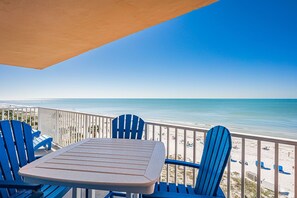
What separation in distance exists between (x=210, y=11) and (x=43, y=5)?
27.8 feet

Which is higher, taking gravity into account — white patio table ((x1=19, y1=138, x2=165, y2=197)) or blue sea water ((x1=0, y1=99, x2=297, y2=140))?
white patio table ((x1=19, y1=138, x2=165, y2=197))

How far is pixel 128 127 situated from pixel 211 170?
149cm

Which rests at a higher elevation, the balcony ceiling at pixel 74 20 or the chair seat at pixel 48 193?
the balcony ceiling at pixel 74 20

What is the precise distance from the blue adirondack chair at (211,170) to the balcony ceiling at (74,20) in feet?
4.76

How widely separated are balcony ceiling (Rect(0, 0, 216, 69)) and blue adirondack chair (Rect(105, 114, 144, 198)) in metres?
1.34

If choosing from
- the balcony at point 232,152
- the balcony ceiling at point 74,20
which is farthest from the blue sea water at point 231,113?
the balcony ceiling at point 74,20

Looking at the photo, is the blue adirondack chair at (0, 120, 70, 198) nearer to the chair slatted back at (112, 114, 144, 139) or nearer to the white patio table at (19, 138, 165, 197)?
the white patio table at (19, 138, 165, 197)

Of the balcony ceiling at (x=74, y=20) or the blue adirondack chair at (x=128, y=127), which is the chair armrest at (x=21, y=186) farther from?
the balcony ceiling at (x=74, y=20)

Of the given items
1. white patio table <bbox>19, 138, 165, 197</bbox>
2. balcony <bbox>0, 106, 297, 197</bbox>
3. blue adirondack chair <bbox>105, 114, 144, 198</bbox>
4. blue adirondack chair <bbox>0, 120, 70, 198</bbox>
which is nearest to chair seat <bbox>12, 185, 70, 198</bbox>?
blue adirondack chair <bbox>0, 120, 70, 198</bbox>

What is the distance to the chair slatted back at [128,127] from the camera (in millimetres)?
2604

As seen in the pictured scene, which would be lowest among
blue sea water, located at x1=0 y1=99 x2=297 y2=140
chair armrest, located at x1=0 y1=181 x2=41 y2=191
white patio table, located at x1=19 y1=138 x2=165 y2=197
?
blue sea water, located at x1=0 y1=99 x2=297 y2=140

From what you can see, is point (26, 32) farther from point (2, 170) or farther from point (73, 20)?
point (2, 170)

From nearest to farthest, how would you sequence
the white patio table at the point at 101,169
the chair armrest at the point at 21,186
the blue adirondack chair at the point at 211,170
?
the white patio table at the point at 101,169
the chair armrest at the point at 21,186
the blue adirondack chair at the point at 211,170

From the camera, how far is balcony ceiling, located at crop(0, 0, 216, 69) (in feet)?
6.12
